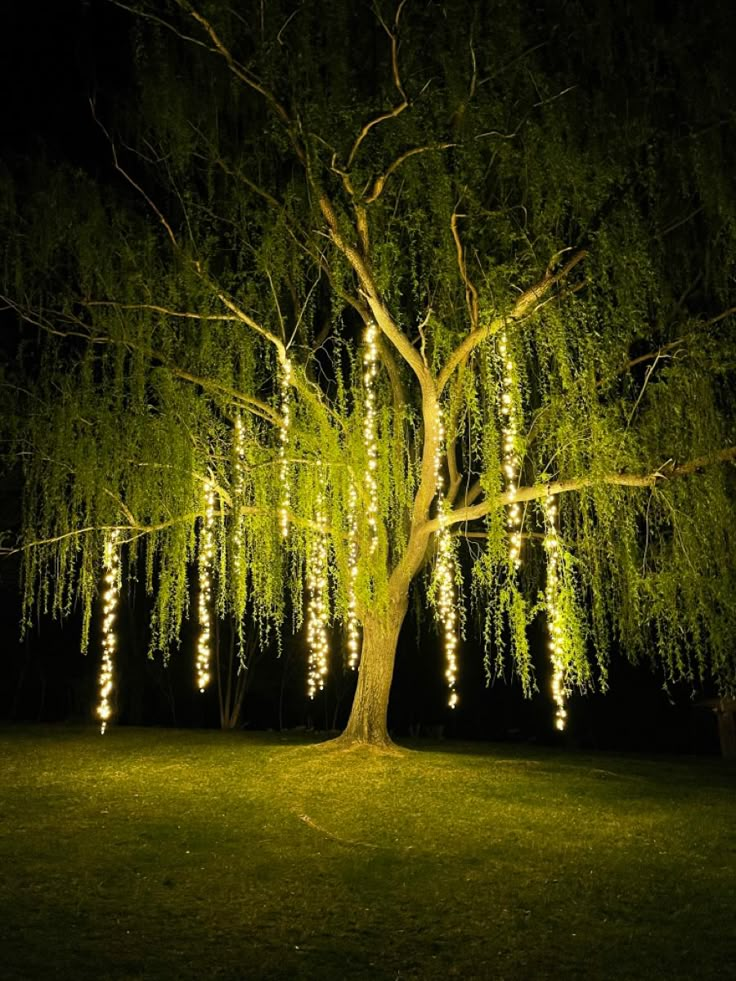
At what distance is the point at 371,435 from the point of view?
7.02 m

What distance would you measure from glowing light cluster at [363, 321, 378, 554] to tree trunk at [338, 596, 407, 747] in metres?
1.30

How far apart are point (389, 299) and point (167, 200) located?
2184mm

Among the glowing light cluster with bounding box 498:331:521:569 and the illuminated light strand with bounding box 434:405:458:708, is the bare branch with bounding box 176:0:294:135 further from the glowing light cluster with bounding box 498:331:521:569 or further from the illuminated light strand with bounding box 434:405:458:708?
the illuminated light strand with bounding box 434:405:458:708

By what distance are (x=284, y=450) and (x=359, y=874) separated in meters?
3.62

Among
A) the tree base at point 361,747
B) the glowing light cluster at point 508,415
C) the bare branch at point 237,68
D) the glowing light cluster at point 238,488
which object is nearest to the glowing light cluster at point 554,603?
the glowing light cluster at point 508,415

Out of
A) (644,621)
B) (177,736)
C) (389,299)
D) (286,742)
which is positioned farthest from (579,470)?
(177,736)

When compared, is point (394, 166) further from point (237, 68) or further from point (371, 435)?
point (371, 435)

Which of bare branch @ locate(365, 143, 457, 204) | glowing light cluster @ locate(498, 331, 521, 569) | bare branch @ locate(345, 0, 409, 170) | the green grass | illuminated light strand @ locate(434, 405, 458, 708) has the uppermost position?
bare branch @ locate(345, 0, 409, 170)

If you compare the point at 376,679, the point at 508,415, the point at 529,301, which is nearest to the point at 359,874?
the point at 508,415

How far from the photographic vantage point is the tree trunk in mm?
8016

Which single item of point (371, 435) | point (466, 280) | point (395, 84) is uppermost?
point (395, 84)

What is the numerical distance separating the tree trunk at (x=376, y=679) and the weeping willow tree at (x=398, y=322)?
0.03 metres

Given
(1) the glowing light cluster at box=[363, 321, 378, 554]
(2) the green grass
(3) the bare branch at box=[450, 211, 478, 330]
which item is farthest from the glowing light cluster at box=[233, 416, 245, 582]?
(3) the bare branch at box=[450, 211, 478, 330]

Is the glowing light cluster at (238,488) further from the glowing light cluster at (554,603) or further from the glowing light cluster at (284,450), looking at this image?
the glowing light cluster at (554,603)
